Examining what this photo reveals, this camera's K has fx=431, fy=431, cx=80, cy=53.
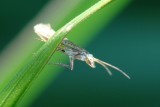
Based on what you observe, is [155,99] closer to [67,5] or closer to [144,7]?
[144,7]

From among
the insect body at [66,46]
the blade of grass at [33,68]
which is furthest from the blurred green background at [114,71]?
the blade of grass at [33,68]

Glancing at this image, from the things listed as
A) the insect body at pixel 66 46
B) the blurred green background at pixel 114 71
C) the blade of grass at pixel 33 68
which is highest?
the blurred green background at pixel 114 71

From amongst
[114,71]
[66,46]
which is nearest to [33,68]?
[66,46]

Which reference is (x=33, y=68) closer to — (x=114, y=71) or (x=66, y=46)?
(x=66, y=46)

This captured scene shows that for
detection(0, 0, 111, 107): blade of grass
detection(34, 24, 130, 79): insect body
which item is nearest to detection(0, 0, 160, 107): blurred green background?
detection(34, 24, 130, 79): insect body

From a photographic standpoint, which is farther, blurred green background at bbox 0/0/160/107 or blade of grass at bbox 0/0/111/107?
blurred green background at bbox 0/0/160/107

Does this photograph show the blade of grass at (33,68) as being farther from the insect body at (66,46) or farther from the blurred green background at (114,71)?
the blurred green background at (114,71)

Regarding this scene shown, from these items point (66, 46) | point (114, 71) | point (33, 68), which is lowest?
point (33, 68)

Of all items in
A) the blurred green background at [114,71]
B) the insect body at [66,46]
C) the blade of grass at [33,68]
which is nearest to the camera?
the blade of grass at [33,68]

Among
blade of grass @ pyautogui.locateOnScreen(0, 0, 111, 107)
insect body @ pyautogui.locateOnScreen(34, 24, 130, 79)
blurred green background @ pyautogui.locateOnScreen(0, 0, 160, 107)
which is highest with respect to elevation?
blurred green background @ pyautogui.locateOnScreen(0, 0, 160, 107)

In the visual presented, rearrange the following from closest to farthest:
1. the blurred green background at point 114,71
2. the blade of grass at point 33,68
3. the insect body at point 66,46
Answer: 1. the blade of grass at point 33,68
2. the insect body at point 66,46
3. the blurred green background at point 114,71

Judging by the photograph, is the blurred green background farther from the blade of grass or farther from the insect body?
the blade of grass

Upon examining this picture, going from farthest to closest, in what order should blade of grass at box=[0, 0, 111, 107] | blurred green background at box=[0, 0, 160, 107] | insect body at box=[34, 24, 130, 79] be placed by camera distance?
blurred green background at box=[0, 0, 160, 107]
insect body at box=[34, 24, 130, 79]
blade of grass at box=[0, 0, 111, 107]
